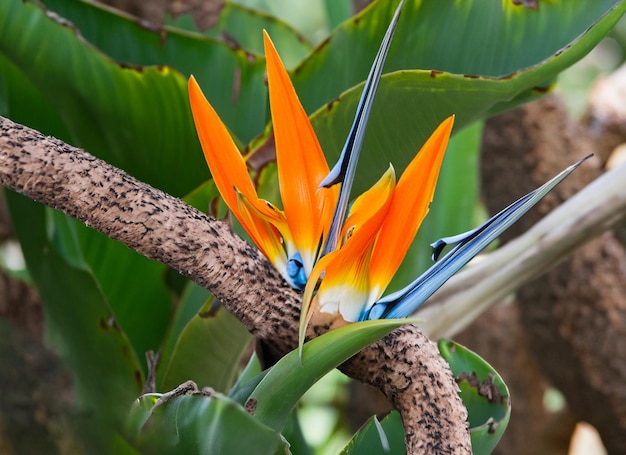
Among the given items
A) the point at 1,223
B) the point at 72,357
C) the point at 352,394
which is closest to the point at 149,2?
the point at 1,223

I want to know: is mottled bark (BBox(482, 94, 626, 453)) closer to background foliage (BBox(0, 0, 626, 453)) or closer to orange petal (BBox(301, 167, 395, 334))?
background foliage (BBox(0, 0, 626, 453))

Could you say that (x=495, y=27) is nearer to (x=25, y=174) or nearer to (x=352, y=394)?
(x=25, y=174)

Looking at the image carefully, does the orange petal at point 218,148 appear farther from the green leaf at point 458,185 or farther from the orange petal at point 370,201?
the green leaf at point 458,185

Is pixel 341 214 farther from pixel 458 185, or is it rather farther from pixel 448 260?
pixel 458 185

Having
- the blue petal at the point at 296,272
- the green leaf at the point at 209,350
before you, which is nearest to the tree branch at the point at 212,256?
the blue petal at the point at 296,272

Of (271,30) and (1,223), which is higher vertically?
(271,30)

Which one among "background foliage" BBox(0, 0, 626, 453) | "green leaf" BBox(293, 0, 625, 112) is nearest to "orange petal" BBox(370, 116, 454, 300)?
"background foliage" BBox(0, 0, 626, 453)

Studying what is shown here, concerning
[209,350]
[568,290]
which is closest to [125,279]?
[209,350]
